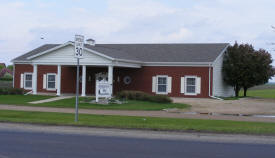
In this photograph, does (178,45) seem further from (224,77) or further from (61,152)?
(61,152)

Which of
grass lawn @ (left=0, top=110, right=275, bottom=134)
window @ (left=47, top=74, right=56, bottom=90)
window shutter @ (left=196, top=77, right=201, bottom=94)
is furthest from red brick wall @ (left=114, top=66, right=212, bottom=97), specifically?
grass lawn @ (left=0, top=110, right=275, bottom=134)

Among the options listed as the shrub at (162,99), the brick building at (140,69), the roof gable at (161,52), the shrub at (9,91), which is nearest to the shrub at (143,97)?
the shrub at (162,99)

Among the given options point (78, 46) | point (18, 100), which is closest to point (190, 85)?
point (18, 100)

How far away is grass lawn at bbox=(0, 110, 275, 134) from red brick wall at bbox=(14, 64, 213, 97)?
1537 cm

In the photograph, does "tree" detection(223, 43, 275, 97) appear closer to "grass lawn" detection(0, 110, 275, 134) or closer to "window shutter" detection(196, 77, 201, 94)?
"window shutter" detection(196, 77, 201, 94)

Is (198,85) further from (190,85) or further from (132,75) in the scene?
(132,75)

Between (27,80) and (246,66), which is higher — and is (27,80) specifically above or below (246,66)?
below

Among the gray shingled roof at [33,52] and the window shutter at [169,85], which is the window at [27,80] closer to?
the gray shingled roof at [33,52]

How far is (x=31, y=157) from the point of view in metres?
9.21

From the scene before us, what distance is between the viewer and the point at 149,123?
16.2m

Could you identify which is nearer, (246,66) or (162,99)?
(162,99)

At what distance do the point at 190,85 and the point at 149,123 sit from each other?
17327 millimetres

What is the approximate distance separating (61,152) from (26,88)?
28.7 meters

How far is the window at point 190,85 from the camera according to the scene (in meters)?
32.9
